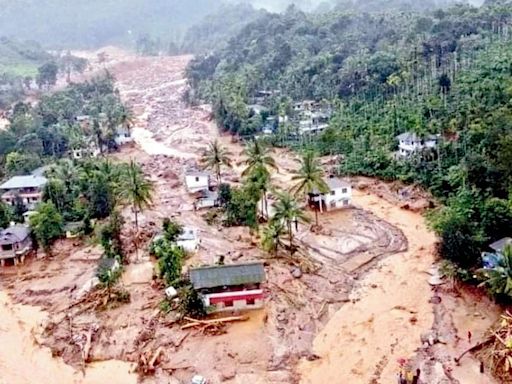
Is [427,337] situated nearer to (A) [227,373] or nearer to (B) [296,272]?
(B) [296,272]

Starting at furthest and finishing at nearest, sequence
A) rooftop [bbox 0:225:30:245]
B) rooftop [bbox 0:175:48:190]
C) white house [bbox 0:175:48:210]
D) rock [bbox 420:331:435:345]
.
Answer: rooftop [bbox 0:175:48:190]
white house [bbox 0:175:48:210]
rooftop [bbox 0:225:30:245]
rock [bbox 420:331:435:345]

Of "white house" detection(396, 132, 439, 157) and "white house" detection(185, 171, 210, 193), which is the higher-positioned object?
"white house" detection(396, 132, 439, 157)

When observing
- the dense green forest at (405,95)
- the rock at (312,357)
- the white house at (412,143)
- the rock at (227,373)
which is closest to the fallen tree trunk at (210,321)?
the rock at (227,373)

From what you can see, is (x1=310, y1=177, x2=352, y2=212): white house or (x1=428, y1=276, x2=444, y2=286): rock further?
(x1=310, y1=177, x2=352, y2=212): white house

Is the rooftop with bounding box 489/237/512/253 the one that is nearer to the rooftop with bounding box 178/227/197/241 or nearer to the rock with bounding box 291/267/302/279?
the rock with bounding box 291/267/302/279

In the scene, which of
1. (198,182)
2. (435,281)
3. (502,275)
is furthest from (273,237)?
(198,182)

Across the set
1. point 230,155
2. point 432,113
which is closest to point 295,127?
point 230,155

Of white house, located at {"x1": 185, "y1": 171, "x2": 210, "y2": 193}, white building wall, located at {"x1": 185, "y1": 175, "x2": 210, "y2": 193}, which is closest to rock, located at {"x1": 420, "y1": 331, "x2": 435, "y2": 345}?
white house, located at {"x1": 185, "y1": 171, "x2": 210, "y2": 193}
